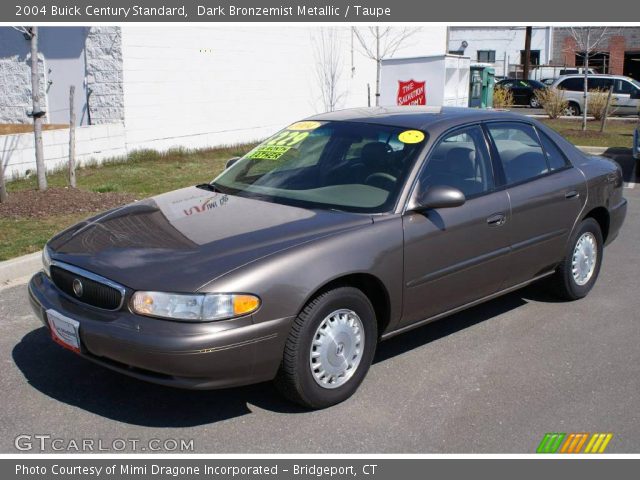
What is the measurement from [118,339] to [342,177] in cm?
186

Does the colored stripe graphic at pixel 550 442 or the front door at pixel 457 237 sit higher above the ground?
the front door at pixel 457 237

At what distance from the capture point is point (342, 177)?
484 cm

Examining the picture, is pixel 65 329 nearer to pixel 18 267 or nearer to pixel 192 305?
pixel 192 305

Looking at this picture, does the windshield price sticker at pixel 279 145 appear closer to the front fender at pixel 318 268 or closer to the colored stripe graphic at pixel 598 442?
the front fender at pixel 318 268

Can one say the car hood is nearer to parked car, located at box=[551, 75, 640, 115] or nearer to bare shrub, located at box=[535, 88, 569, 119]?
bare shrub, located at box=[535, 88, 569, 119]

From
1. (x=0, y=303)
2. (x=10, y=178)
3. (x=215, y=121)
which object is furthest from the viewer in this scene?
(x=215, y=121)

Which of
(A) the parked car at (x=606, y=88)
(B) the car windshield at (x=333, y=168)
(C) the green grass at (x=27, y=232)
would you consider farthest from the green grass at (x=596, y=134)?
(B) the car windshield at (x=333, y=168)

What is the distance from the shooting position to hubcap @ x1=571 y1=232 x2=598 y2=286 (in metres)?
5.98

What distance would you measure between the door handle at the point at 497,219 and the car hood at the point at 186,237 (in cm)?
105

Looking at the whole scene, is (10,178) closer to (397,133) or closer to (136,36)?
(136,36)

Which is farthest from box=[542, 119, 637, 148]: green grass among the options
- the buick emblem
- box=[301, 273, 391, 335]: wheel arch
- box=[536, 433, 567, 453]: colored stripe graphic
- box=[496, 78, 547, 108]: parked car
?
the buick emblem

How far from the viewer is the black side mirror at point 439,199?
4.44 meters

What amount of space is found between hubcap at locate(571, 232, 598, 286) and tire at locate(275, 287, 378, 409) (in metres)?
2.42

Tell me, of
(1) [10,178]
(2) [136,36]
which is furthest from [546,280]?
(2) [136,36]
